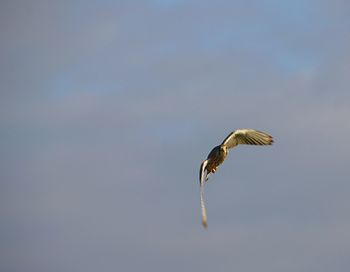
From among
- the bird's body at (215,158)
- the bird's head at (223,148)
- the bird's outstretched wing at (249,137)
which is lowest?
the bird's body at (215,158)

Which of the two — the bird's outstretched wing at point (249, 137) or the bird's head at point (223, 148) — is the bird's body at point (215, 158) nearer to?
the bird's head at point (223, 148)

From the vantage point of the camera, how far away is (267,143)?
1777 inches

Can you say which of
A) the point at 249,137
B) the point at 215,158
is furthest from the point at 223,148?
the point at 249,137

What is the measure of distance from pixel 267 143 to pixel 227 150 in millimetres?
5025

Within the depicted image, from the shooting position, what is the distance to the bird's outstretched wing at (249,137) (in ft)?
144

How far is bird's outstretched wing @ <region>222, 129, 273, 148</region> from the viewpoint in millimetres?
43794

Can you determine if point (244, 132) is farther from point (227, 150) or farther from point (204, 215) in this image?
point (204, 215)

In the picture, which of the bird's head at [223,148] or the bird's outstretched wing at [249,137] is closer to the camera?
the bird's head at [223,148]

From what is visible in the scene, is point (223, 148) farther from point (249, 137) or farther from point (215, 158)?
point (249, 137)

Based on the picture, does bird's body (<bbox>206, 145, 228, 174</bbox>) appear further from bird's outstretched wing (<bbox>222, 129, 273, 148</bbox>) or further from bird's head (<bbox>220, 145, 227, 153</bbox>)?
bird's outstretched wing (<bbox>222, 129, 273, 148</bbox>)

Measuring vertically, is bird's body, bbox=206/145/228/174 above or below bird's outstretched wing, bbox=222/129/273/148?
below

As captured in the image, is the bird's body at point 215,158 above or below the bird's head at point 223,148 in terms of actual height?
below

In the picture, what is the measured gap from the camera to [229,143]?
4288 cm

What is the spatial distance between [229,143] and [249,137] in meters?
2.40
